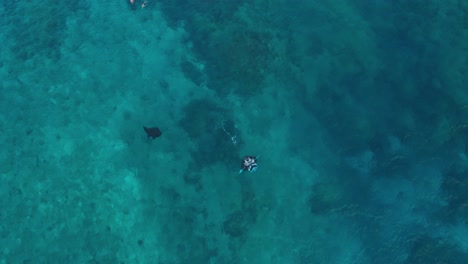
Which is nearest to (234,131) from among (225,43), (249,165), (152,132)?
(249,165)

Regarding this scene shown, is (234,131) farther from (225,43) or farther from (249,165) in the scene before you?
(225,43)

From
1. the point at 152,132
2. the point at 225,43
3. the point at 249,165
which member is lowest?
the point at 152,132

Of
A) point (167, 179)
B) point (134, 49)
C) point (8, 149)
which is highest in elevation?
point (134, 49)

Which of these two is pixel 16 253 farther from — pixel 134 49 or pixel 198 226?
pixel 134 49

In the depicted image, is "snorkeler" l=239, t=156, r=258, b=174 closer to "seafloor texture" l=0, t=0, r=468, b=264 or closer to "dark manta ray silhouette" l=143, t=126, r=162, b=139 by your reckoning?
"seafloor texture" l=0, t=0, r=468, b=264

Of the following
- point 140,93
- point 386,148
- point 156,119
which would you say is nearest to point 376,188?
point 386,148

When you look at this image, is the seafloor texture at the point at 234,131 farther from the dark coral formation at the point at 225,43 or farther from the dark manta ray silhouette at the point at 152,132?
the dark manta ray silhouette at the point at 152,132

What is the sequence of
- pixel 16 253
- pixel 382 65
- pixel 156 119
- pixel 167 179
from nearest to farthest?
pixel 16 253
pixel 167 179
pixel 156 119
pixel 382 65

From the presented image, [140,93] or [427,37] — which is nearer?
[140,93]

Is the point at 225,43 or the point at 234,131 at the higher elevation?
the point at 225,43
